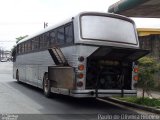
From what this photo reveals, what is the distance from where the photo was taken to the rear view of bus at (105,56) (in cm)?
1276

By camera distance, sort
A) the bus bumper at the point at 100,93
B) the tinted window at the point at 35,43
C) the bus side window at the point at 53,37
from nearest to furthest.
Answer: the bus bumper at the point at 100,93 → the bus side window at the point at 53,37 → the tinted window at the point at 35,43

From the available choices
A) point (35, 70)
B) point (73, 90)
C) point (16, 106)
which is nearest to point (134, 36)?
point (73, 90)

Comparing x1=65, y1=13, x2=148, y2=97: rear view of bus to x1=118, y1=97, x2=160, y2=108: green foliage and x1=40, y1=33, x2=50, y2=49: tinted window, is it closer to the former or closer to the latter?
x1=118, y1=97, x2=160, y2=108: green foliage

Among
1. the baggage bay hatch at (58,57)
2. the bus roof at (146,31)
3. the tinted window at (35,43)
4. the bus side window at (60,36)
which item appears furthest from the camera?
the bus roof at (146,31)

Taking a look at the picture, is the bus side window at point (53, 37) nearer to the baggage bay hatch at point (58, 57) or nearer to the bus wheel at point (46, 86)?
the baggage bay hatch at point (58, 57)

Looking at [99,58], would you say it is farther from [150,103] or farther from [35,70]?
[35,70]

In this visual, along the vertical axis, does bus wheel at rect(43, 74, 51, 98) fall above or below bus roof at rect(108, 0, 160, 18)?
below

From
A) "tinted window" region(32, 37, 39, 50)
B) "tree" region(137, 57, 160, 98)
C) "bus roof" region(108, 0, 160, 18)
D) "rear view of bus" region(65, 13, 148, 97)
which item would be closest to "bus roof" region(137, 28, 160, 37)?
"bus roof" region(108, 0, 160, 18)

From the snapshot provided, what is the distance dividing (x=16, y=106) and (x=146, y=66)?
483cm

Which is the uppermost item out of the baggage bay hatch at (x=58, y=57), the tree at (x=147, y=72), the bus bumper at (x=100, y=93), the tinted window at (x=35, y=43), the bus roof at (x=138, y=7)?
the bus roof at (x=138, y=7)

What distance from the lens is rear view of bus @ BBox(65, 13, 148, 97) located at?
502 inches

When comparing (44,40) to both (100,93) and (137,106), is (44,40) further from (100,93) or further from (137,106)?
(137,106)

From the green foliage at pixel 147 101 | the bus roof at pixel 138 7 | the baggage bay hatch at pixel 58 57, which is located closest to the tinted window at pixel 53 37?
the baggage bay hatch at pixel 58 57

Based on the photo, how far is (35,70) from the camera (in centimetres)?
1920
